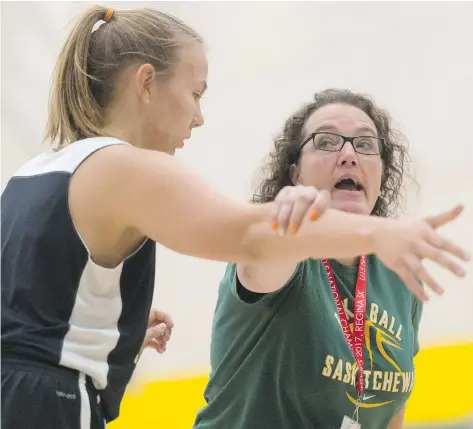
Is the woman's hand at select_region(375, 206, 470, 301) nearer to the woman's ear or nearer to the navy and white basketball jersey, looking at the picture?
the navy and white basketball jersey

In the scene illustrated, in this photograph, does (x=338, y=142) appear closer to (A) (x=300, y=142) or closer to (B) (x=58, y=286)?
(A) (x=300, y=142)

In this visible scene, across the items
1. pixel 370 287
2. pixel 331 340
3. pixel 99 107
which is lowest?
pixel 331 340

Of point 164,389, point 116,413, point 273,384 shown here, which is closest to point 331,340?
point 273,384

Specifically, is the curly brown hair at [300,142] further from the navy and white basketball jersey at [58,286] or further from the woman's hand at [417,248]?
the woman's hand at [417,248]

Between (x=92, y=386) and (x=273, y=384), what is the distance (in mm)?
494

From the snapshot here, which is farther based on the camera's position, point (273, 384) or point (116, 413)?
point (273, 384)

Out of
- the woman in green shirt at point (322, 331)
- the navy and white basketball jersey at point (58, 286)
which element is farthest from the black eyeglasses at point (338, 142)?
the navy and white basketball jersey at point (58, 286)

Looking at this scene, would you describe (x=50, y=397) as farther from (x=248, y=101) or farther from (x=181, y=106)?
(x=248, y=101)

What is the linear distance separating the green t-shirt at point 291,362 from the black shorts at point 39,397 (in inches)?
18.7

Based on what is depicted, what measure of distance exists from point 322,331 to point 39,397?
62cm

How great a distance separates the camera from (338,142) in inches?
66.2

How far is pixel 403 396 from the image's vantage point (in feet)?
5.34

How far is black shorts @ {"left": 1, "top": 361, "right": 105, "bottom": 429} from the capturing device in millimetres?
1024

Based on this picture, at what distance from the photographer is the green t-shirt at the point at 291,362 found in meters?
1.49
